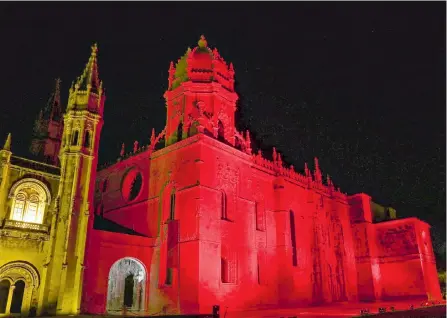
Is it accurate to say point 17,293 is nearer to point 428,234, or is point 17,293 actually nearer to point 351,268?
point 351,268

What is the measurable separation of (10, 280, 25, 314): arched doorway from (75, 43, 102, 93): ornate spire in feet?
47.6

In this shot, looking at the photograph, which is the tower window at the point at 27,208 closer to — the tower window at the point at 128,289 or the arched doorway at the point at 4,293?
the arched doorway at the point at 4,293

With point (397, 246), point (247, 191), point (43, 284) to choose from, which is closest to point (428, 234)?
point (397, 246)

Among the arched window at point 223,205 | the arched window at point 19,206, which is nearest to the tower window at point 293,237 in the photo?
the arched window at point 223,205

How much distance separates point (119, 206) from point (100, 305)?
37.0ft

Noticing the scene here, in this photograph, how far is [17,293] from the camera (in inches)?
952

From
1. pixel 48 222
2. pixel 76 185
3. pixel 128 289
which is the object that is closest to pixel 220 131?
pixel 76 185

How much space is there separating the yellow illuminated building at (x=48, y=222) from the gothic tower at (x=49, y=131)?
43.3 ft

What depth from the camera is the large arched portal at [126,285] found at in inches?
1222

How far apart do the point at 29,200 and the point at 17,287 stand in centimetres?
541

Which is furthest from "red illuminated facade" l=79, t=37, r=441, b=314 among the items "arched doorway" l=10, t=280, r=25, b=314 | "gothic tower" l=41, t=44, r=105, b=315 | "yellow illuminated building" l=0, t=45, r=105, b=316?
"arched doorway" l=10, t=280, r=25, b=314

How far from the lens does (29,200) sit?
26.0m

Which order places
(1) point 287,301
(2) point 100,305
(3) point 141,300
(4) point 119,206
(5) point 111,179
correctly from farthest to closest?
(5) point 111,179, (4) point 119,206, (1) point 287,301, (3) point 141,300, (2) point 100,305

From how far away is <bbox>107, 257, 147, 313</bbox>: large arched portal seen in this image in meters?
31.0
